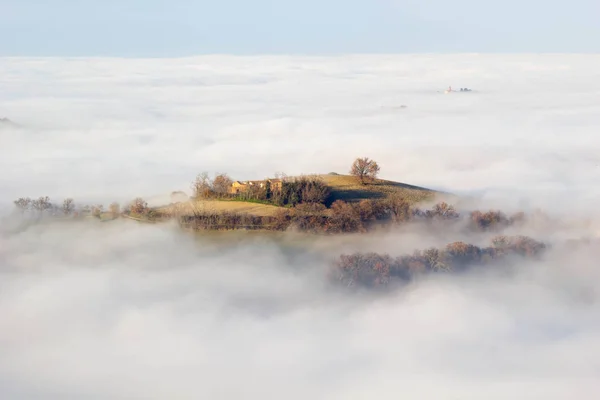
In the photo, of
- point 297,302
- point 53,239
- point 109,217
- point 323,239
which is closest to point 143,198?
point 109,217

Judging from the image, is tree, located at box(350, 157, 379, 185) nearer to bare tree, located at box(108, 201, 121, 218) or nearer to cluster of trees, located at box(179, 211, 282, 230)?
cluster of trees, located at box(179, 211, 282, 230)

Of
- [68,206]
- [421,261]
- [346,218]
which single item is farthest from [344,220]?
[68,206]

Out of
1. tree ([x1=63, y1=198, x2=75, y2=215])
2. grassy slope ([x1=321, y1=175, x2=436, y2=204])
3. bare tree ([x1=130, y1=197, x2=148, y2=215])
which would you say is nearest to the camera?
bare tree ([x1=130, y1=197, x2=148, y2=215])

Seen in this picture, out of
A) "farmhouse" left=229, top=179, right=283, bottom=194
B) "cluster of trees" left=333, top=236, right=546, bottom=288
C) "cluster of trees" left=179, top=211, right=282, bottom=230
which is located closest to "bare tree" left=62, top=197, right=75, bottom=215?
"cluster of trees" left=179, top=211, right=282, bottom=230

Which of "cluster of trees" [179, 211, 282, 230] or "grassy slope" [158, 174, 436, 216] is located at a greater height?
"grassy slope" [158, 174, 436, 216]

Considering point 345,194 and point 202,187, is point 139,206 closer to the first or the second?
point 202,187

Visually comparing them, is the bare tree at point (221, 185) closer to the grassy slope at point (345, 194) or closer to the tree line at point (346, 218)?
the grassy slope at point (345, 194)

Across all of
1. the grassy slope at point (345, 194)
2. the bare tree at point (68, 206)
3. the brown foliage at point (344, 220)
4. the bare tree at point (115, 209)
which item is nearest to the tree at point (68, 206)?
the bare tree at point (68, 206)
